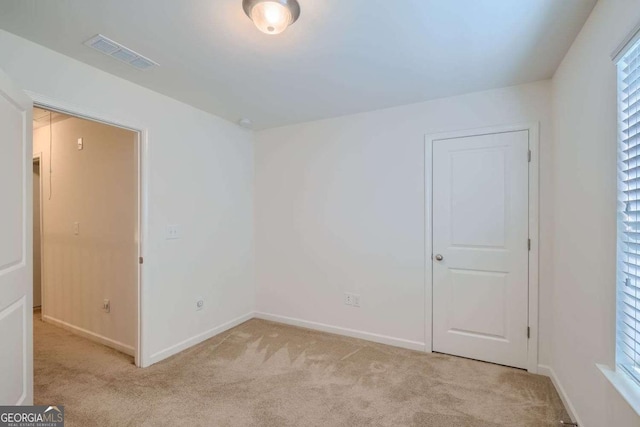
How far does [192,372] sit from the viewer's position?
2416mm

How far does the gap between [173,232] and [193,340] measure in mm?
1083

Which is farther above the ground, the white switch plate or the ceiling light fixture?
the ceiling light fixture

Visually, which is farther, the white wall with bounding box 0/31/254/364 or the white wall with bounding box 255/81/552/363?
the white wall with bounding box 255/81/552/363

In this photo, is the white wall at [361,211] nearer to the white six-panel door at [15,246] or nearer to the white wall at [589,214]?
the white wall at [589,214]

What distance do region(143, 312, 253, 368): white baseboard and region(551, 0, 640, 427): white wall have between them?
297cm

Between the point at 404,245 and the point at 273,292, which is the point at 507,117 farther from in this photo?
the point at 273,292

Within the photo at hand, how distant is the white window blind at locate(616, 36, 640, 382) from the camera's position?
1.22m

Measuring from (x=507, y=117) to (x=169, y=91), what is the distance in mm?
2838

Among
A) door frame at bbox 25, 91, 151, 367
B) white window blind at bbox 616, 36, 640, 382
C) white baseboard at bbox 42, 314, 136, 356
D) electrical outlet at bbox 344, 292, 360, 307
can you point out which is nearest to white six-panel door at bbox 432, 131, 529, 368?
electrical outlet at bbox 344, 292, 360, 307

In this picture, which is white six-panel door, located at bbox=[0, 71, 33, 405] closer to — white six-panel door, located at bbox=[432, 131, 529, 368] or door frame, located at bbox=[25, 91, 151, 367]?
door frame, located at bbox=[25, 91, 151, 367]

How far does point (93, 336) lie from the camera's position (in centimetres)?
304

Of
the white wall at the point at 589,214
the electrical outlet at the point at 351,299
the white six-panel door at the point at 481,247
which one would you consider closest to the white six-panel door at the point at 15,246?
the electrical outlet at the point at 351,299

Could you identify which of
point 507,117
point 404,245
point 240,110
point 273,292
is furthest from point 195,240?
point 507,117

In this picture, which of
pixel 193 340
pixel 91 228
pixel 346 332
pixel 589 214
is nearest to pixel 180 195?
pixel 91 228
